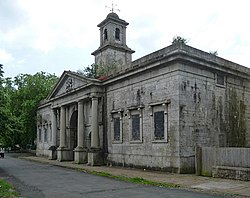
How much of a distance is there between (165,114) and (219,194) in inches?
297

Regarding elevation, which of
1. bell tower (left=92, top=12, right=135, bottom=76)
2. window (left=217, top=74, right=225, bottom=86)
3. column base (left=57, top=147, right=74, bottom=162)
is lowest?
column base (left=57, top=147, right=74, bottom=162)

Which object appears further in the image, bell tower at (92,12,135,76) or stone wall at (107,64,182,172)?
bell tower at (92,12,135,76)

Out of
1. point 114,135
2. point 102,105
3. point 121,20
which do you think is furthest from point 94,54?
point 114,135

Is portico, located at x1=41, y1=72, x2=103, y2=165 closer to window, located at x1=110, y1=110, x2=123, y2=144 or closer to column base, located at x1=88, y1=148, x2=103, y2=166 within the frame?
column base, located at x1=88, y1=148, x2=103, y2=166

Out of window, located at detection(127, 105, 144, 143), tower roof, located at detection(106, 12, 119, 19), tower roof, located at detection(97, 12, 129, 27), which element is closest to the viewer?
window, located at detection(127, 105, 144, 143)

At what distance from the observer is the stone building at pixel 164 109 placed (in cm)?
1712

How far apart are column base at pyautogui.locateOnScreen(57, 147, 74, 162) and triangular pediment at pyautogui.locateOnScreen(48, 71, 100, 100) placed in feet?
16.5

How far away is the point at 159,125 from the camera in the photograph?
1819cm

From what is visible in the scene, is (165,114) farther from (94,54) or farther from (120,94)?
(94,54)

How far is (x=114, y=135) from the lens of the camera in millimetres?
22516

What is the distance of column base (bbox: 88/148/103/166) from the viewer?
22.8 metres

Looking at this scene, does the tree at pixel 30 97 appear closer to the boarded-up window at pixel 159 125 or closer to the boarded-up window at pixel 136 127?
the boarded-up window at pixel 136 127

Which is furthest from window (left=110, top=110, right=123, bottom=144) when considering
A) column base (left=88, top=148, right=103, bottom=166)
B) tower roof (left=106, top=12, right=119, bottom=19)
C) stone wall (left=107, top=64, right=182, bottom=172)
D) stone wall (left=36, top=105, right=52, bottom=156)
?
tower roof (left=106, top=12, right=119, bottom=19)

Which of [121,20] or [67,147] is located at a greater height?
[121,20]
